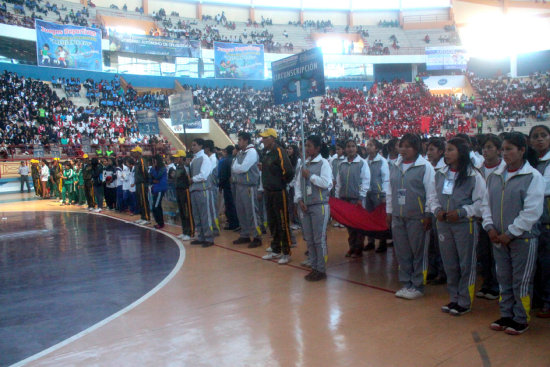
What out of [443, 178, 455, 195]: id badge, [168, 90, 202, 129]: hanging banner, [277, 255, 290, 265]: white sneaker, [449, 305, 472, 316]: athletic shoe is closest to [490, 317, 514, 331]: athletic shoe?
[449, 305, 472, 316]: athletic shoe

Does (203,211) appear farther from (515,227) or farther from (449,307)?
(515,227)

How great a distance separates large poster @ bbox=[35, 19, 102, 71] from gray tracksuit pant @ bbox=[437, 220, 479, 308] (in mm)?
27888

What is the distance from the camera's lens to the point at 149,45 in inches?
1270

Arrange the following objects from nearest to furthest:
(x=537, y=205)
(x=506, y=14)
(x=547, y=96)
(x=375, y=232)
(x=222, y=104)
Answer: (x=537, y=205) < (x=375, y=232) < (x=222, y=104) < (x=547, y=96) < (x=506, y=14)

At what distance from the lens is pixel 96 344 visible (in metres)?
3.99

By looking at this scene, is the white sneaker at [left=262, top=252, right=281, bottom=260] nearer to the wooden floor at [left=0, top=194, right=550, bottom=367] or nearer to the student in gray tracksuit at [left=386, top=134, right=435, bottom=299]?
the wooden floor at [left=0, top=194, right=550, bottom=367]

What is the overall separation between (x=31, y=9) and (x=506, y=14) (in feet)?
145

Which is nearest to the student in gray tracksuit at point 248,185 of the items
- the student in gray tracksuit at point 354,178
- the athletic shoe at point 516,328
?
the student in gray tracksuit at point 354,178

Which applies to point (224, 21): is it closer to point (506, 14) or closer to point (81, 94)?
point (81, 94)

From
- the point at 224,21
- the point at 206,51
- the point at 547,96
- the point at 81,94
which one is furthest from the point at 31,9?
the point at 547,96

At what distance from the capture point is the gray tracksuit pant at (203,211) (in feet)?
26.3

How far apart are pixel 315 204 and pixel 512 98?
37512 mm

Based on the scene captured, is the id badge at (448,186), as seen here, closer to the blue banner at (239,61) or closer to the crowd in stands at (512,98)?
the crowd in stands at (512,98)

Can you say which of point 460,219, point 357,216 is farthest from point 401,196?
point 357,216
